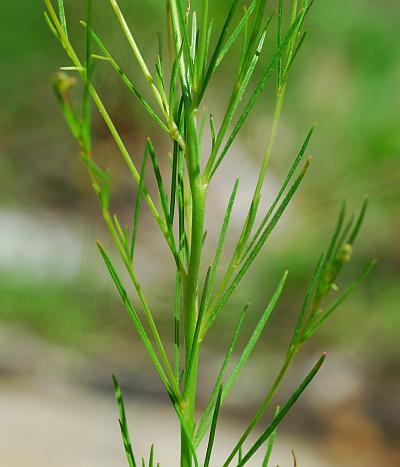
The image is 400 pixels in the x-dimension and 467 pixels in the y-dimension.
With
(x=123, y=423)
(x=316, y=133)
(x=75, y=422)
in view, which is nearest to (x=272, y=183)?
(x=316, y=133)

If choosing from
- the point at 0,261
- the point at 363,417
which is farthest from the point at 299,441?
the point at 0,261

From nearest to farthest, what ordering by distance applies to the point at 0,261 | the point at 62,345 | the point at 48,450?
the point at 48,450 < the point at 62,345 < the point at 0,261

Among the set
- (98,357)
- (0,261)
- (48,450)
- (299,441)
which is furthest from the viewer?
(0,261)

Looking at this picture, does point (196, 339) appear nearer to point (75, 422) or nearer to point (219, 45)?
point (219, 45)

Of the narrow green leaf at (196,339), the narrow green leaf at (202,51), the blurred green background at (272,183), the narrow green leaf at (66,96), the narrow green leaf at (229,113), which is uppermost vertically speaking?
the blurred green background at (272,183)

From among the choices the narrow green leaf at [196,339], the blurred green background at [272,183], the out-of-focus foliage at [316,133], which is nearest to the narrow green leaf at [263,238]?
the narrow green leaf at [196,339]

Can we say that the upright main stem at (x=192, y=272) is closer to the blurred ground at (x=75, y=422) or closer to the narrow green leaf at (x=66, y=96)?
the narrow green leaf at (x=66, y=96)

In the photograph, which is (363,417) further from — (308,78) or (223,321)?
(308,78)
